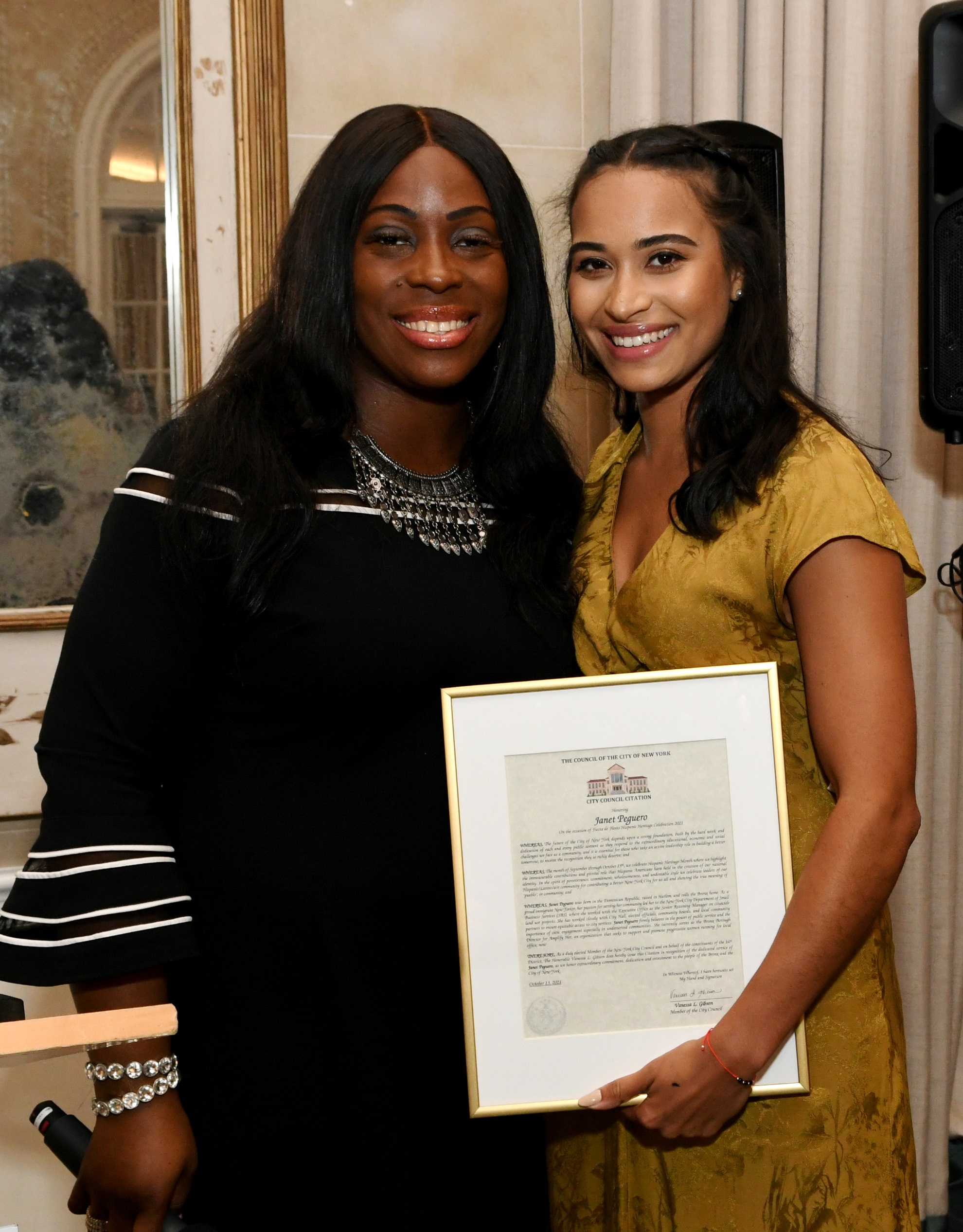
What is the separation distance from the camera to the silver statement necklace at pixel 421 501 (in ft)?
5.26

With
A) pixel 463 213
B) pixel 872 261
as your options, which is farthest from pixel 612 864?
pixel 872 261

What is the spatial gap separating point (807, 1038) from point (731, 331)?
3.06 ft

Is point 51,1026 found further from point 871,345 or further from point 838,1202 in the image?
point 871,345

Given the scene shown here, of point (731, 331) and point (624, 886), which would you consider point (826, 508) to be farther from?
point (624, 886)

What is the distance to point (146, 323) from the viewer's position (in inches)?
93.9

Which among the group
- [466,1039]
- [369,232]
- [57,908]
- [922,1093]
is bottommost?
[922,1093]

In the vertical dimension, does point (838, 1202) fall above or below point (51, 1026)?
below

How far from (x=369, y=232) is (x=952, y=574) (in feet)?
5.92

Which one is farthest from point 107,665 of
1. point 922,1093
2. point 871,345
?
point 922,1093

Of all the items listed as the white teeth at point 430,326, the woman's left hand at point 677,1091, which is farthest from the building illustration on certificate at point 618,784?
the white teeth at point 430,326

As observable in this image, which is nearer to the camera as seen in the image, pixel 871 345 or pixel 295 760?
pixel 295 760

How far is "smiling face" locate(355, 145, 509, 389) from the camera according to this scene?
157 centimetres

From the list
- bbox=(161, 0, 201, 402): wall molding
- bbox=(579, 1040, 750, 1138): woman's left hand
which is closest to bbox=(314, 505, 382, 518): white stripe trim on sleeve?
bbox=(579, 1040, 750, 1138): woman's left hand

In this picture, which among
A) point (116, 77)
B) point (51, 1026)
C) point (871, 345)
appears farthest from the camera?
point (871, 345)
